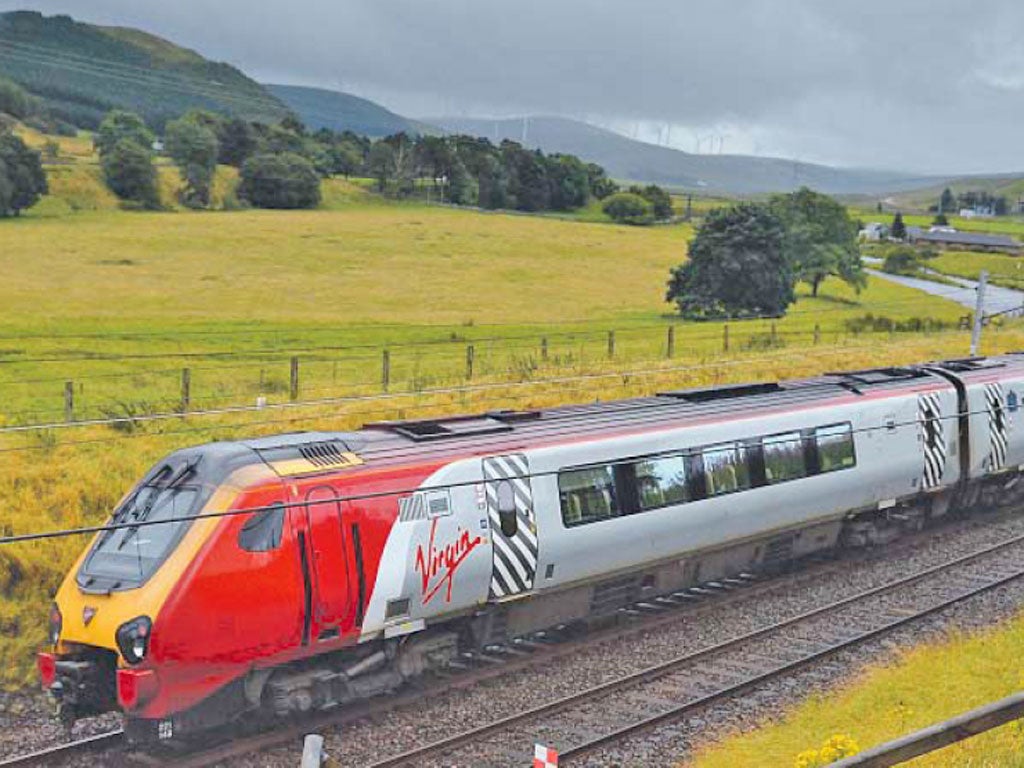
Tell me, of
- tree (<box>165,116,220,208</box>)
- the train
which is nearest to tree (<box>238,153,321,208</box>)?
tree (<box>165,116,220,208</box>)

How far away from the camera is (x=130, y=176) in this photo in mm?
93125

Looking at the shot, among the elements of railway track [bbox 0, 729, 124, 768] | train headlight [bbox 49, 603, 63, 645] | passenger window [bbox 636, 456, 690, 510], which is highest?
passenger window [bbox 636, 456, 690, 510]

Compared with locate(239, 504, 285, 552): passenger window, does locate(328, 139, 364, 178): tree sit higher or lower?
higher

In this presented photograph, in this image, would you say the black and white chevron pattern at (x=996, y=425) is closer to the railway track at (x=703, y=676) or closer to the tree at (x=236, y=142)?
the railway track at (x=703, y=676)

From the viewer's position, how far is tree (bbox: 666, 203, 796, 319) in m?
66.8

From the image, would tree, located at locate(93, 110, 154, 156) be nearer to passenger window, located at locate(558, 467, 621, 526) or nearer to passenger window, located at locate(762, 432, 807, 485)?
passenger window, located at locate(762, 432, 807, 485)

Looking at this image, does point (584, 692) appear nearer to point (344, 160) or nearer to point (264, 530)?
point (264, 530)

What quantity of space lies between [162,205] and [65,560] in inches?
3168

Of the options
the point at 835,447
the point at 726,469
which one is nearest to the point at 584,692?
the point at 726,469

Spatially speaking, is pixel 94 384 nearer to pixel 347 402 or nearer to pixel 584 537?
pixel 347 402

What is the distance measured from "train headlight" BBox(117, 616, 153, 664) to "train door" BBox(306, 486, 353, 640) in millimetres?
1967

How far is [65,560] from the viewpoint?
19453 millimetres

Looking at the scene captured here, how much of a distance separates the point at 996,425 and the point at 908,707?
12423 millimetres

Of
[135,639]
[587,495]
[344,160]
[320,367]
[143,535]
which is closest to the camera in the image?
[135,639]
